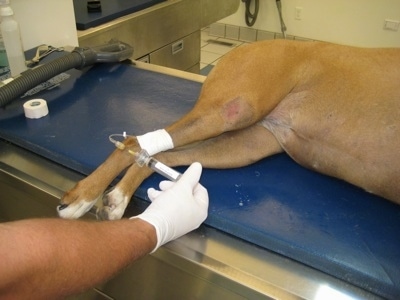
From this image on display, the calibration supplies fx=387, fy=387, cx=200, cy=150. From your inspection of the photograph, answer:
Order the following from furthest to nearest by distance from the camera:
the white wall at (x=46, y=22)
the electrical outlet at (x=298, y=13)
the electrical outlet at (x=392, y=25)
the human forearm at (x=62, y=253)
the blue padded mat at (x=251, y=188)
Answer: the electrical outlet at (x=298, y=13)
the electrical outlet at (x=392, y=25)
the white wall at (x=46, y=22)
the blue padded mat at (x=251, y=188)
the human forearm at (x=62, y=253)

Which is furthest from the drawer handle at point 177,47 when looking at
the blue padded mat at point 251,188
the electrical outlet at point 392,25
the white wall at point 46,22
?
the electrical outlet at point 392,25

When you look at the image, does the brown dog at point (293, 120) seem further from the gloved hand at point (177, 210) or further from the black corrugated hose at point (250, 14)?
the black corrugated hose at point (250, 14)

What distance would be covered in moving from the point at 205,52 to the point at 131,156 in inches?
133

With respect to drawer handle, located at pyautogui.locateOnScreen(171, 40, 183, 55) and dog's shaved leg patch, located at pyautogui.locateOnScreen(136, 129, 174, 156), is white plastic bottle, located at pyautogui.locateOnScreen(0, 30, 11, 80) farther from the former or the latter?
drawer handle, located at pyautogui.locateOnScreen(171, 40, 183, 55)

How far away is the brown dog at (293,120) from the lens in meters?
0.99

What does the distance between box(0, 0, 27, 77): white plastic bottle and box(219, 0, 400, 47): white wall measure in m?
3.34

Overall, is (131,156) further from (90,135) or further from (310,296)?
(310,296)

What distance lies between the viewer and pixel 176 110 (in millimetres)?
1282

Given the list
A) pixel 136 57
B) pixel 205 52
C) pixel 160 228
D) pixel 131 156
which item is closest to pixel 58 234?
pixel 160 228

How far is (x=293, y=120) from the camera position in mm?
1108

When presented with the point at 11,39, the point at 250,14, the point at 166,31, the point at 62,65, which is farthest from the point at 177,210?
the point at 250,14

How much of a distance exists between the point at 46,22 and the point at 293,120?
1.17 meters

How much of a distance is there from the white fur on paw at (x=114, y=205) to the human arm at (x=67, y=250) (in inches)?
4.7

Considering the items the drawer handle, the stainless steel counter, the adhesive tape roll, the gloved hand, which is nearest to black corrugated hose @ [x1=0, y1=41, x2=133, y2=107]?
the adhesive tape roll
